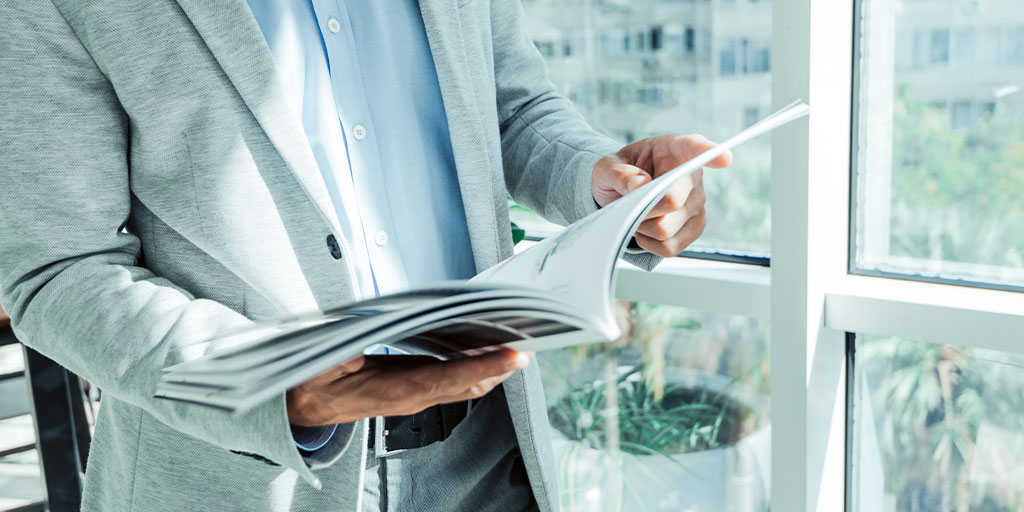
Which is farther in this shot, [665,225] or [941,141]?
[941,141]

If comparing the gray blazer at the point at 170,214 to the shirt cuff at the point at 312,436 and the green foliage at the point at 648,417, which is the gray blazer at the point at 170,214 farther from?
the green foliage at the point at 648,417

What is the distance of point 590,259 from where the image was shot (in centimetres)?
48

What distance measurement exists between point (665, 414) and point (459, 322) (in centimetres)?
119

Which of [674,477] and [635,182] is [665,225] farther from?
[674,477]

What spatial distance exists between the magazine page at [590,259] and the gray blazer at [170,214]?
0.22m

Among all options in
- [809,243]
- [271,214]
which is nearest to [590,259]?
[271,214]

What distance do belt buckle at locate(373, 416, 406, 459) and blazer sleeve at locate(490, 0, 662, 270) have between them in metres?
0.32

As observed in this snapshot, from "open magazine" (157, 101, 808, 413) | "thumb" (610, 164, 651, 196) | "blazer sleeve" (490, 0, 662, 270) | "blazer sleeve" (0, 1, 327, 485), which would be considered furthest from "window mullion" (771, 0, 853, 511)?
"blazer sleeve" (0, 1, 327, 485)

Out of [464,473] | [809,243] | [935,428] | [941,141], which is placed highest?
[941,141]

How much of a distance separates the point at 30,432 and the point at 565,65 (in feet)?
4.38

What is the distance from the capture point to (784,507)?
4.05 ft

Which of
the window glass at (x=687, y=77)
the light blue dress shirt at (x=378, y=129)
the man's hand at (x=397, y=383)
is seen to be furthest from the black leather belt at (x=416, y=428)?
the window glass at (x=687, y=77)

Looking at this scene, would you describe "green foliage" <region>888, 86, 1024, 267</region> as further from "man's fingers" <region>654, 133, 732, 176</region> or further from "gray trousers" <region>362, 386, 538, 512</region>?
"gray trousers" <region>362, 386, 538, 512</region>

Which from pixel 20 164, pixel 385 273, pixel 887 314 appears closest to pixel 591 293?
pixel 385 273
